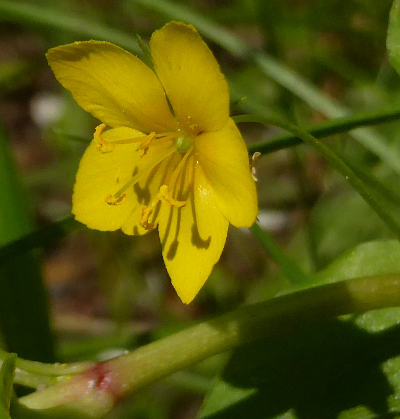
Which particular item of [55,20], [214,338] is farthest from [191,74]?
[55,20]

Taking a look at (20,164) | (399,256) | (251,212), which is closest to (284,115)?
(399,256)

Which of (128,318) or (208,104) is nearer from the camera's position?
(208,104)

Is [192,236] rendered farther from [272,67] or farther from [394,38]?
[272,67]

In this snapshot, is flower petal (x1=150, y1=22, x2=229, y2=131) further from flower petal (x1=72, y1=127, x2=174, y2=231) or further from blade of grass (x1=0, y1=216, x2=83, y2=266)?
blade of grass (x1=0, y1=216, x2=83, y2=266)

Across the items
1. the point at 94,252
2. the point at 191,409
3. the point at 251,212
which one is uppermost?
the point at 251,212

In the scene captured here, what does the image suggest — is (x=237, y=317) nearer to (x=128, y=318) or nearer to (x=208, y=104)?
(x=208, y=104)

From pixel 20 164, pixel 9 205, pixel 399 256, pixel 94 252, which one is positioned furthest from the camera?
pixel 20 164

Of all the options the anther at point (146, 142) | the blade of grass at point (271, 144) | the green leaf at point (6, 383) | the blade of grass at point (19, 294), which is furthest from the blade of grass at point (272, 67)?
the green leaf at point (6, 383)

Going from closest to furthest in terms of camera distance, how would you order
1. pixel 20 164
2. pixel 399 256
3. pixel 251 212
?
1. pixel 251 212
2. pixel 399 256
3. pixel 20 164
